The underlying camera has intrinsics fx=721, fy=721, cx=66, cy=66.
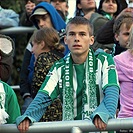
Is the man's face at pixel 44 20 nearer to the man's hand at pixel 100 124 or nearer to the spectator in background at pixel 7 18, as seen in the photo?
the spectator in background at pixel 7 18

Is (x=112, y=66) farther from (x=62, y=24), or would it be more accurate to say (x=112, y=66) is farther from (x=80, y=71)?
(x=62, y=24)

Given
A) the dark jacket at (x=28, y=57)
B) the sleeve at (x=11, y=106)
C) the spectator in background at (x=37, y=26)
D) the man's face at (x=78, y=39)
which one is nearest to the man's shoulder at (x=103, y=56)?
the man's face at (x=78, y=39)

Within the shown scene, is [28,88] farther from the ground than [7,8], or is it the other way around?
[7,8]

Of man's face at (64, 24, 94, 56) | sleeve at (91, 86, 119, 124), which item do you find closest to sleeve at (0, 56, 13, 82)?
man's face at (64, 24, 94, 56)

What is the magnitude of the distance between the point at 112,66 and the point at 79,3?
12.6 feet

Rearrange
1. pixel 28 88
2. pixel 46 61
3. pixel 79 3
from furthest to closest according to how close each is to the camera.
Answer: pixel 79 3, pixel 28 88, pixel 46 61

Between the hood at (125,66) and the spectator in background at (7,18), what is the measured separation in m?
3.69

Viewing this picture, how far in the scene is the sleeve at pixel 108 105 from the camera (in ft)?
17.7

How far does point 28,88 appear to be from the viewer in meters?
8.84

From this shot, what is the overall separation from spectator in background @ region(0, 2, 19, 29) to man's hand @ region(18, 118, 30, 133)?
4863 millimetres

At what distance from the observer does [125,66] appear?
6809 mm

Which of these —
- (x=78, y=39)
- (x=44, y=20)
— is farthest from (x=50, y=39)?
(x=78, y=39)

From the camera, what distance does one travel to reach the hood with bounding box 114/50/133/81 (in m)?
6.77

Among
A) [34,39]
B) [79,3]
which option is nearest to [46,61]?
[34,39]
